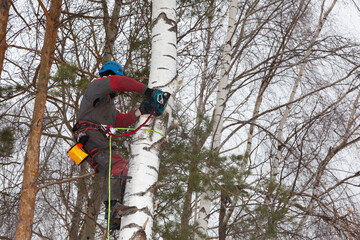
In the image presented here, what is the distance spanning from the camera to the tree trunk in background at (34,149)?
4.59m

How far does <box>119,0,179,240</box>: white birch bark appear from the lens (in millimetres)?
2393

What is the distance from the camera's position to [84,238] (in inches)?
211

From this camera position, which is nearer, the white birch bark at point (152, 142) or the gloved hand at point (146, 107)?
the white birch bark at point (152, 142)

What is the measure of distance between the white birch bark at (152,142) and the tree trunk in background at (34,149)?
7.61ft

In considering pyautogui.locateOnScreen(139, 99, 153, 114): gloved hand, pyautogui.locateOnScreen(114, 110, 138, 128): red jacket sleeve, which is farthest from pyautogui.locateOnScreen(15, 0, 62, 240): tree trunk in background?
pyautogui.locateOnScreen(139, 99, 153, 114): gloved hand

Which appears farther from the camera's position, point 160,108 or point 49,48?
point 49,48

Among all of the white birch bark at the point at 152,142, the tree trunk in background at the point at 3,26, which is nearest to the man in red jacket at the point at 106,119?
the white birch bark at the point at 152,142

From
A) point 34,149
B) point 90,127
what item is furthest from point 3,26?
point 90,127

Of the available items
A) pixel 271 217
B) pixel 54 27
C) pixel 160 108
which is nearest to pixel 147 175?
pixel 160 108

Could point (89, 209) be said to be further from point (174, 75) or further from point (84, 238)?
point (174, 75)

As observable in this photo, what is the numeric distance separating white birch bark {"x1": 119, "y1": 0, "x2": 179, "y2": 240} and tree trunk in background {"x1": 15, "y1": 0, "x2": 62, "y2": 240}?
2318 millimetres

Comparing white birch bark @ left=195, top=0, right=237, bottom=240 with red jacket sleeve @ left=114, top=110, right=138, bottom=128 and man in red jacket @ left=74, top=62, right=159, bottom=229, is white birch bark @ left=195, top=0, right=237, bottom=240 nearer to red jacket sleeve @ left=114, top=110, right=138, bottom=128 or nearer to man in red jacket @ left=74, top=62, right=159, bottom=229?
red jacket sleeve @ left=114, top=110, right=138, bottom=128

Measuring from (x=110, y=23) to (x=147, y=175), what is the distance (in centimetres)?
422

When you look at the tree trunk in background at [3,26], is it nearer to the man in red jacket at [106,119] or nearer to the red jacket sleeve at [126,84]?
the man in red jacket at [106,119]
